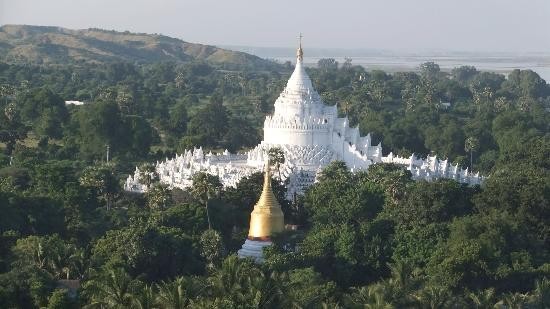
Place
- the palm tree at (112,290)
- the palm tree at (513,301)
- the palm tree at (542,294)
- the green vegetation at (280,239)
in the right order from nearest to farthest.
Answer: the palm tree at (112,290)
the green vegetation at (280,239)
the palm tree at (513,301)
the palm tree at (542,294)

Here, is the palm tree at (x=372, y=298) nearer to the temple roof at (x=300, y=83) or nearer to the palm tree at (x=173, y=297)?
the palm tree at (x=173, y=297)

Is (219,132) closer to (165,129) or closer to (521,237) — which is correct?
(165,129)

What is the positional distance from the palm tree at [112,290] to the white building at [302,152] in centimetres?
2542

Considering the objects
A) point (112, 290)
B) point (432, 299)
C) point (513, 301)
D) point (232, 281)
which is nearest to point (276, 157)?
point (513, 301)

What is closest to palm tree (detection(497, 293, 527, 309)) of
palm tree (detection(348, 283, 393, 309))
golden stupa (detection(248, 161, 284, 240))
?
palm tree (detection(348, 283, 393, 309))

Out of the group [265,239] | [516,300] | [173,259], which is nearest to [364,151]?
[265,239]

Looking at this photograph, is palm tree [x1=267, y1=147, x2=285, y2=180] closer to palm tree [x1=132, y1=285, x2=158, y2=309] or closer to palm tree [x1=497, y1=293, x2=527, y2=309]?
palm tree [x1=497, y1=293, x2=527, y2=309]

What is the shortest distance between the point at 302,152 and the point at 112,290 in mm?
30955

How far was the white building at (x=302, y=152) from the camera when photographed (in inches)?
2766

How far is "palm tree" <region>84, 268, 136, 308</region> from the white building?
83.4 ft

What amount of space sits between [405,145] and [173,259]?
152 ft

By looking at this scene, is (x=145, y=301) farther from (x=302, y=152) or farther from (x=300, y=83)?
(x=300, y=83)

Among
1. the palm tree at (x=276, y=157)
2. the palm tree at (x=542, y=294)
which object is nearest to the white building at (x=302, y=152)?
the palm tree at (x=276, y=157)

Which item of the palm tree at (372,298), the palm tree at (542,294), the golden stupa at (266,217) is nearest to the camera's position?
the palm tree at (372,298)
